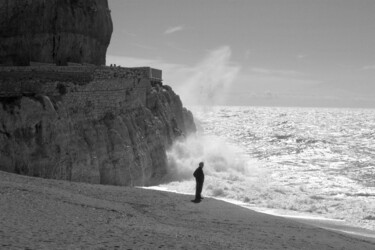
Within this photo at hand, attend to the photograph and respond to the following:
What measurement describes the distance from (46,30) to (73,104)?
24.4ft

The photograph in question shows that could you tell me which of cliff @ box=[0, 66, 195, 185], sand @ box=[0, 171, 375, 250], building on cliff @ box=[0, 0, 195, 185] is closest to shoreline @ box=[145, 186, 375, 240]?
sand @ box=[0, 171, 375, 250]

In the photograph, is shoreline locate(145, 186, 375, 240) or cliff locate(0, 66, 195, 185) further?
cliff locate(0, 66, 195, 185)

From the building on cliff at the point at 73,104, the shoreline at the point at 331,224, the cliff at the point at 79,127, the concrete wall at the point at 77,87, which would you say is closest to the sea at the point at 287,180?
the shoreline at the point at 331,224

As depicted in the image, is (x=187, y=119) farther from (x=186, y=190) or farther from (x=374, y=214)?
(x=374, y=214)

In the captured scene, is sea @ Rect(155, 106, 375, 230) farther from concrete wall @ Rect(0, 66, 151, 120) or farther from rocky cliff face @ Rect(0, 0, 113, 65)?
rocky cliff face @ Rect(0, 0, 113, 65)

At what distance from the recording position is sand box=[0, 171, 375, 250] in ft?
23.6

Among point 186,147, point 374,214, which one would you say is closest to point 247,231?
point 374,214

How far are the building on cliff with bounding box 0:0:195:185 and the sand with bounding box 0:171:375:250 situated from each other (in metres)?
3.42

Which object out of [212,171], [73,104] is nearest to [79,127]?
[73,104]

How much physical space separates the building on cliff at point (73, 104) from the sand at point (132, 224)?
11.2 ft

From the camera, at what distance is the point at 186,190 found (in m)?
22.2

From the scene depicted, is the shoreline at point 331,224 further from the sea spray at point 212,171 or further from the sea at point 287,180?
the sea spray at point 212,171

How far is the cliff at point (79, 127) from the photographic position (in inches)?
632

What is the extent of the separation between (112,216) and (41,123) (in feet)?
27.2
